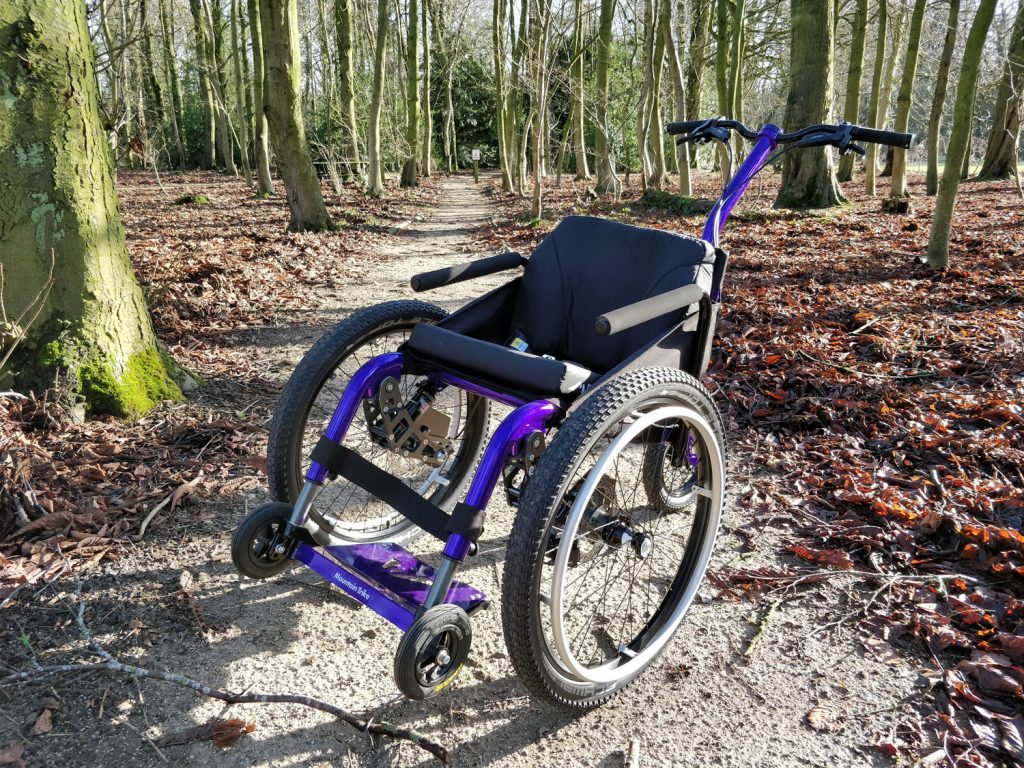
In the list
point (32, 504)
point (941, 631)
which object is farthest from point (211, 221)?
point (941, 631)

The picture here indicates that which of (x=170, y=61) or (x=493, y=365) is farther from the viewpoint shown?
(x=170, y=61)

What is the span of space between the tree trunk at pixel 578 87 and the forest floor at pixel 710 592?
10011 mm

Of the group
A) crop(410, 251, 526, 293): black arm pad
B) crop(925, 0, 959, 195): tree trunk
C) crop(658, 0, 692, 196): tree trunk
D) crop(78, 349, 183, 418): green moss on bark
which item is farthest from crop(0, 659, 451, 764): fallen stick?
crop(925, 0, 959, 195): tree trunk

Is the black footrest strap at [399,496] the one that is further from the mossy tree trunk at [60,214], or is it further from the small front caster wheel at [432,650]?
the mossy tree trunk at [60,214]

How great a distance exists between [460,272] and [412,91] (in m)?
19.4

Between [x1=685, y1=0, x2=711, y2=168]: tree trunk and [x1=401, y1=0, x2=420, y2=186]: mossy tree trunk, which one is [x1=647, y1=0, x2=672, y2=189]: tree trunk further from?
[x1=401, y1=0, x2=420, y2=186]: mossy tree trunk

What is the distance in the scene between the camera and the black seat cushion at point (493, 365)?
2.00 m

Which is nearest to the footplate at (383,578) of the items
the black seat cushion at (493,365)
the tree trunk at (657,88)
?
the black seat cushion at (493,365)

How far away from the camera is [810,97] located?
1020cm

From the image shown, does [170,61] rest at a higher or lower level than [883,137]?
higher

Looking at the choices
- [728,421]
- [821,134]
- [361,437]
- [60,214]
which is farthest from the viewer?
[728,421]

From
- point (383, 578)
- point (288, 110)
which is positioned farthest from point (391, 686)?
point (288, 110)

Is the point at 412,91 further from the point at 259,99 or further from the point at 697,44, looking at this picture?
the point at 697,44

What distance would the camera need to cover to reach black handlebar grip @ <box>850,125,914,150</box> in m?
2.60
